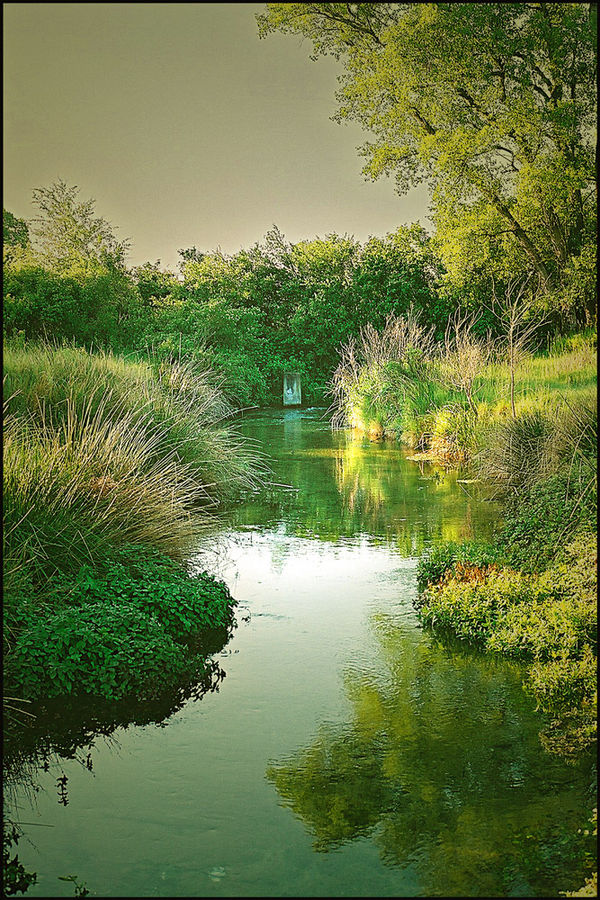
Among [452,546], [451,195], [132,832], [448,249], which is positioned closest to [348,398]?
[448,249]

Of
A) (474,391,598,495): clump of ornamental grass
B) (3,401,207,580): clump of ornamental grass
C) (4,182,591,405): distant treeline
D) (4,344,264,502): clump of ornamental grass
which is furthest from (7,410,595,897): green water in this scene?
(4,182,591,405): distant treeline

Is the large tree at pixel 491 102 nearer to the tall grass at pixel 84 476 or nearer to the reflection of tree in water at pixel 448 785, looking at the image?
the reflection of tree in water at pixel 448 785

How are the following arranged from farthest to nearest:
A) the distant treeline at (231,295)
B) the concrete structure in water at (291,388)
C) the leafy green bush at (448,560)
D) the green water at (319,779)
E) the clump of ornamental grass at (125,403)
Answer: the concrete structure in water at (291,388), the distant treeline at (231,295), the clump of ornamental grass at (125,403), the leafy green bush at (448,560), the green water at (319,779)

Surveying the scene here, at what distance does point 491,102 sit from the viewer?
7102 mm

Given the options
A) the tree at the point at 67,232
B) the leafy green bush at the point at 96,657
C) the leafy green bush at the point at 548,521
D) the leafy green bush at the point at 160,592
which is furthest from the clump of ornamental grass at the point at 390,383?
the leafy green bush at the point at 96,657

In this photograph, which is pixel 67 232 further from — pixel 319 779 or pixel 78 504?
pixel 319 779

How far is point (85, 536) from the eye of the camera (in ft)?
16.3

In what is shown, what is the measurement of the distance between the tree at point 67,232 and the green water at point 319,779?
43.6ft

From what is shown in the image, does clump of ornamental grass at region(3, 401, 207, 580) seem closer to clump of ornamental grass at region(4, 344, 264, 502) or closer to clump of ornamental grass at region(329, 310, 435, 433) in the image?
clump of ornamental grass at region(4, 344, 264, 502)

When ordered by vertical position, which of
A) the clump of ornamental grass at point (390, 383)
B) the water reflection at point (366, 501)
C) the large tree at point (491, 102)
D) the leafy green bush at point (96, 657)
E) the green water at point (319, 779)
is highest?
the large tree at point (491, 102)

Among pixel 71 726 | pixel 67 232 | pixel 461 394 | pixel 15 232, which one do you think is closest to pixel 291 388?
pixel 67 232

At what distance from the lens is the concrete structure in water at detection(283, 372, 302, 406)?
866 inches

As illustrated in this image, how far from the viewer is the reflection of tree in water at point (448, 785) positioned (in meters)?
2.57

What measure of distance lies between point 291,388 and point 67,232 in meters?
7.32
